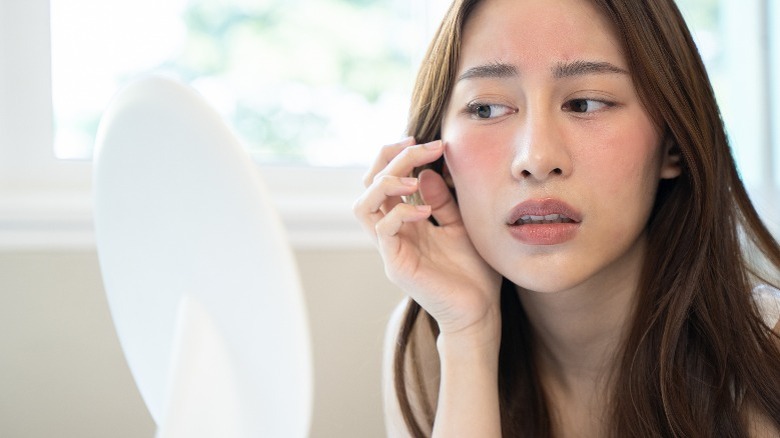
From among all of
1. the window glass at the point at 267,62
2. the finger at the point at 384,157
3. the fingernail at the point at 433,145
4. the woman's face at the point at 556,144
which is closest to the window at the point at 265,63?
the window glass at the point at 267,62

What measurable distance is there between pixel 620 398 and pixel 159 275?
73cm

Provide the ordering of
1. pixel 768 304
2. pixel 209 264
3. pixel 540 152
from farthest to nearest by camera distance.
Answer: pixel 768 304 → pixel 540 152 → pixel 209 264

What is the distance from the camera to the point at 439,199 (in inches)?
49.2

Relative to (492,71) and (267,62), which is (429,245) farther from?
(267,62)

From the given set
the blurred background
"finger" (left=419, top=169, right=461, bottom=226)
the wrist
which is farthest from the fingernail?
the blurred background

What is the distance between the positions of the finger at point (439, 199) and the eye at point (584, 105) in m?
0.28

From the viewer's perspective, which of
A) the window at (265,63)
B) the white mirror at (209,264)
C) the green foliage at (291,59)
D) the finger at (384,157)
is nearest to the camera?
the white mirror at (209,264)

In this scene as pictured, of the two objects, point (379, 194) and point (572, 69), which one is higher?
point (572, 69)

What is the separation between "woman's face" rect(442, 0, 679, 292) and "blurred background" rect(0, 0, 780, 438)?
548mm

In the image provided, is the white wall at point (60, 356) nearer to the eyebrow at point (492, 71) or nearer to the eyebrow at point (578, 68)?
the eyebrow at point (492, 71)

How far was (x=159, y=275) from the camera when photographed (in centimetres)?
71

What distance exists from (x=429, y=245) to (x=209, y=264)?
0.64 metres

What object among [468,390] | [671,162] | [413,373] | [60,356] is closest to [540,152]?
[671,162]

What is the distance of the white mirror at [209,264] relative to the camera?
57 cm
